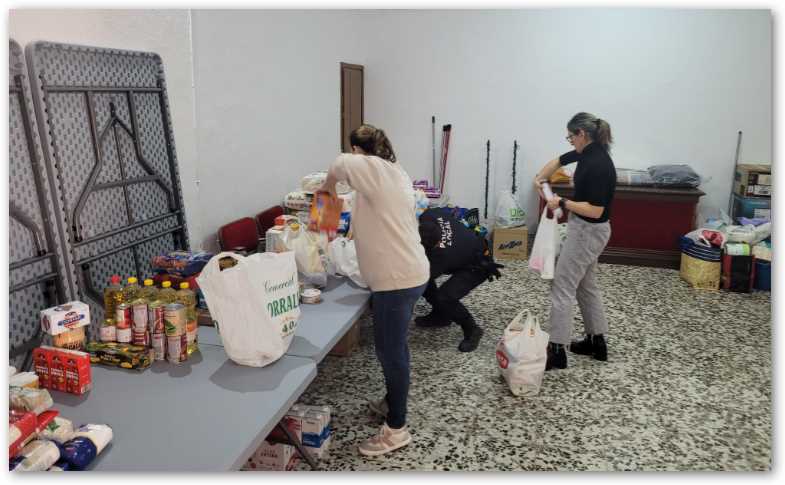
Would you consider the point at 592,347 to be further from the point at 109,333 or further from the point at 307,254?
the point at 109,333

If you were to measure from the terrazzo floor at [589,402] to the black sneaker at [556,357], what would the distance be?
0.16ft

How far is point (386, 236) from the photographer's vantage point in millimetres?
2256

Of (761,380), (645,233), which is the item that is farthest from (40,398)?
(645,233)

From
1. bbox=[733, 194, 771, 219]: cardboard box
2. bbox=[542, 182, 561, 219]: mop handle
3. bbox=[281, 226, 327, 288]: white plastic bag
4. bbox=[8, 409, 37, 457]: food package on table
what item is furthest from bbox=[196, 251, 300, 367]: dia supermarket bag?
bbox=[733, 194, 771, 219]: cardboard box

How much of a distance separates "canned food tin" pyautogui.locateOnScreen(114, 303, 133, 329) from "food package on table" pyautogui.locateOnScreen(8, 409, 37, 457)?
22.2 inches

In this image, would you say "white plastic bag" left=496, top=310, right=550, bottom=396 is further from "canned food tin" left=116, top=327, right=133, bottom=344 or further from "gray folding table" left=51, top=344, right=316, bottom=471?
"canned food tin" left=116, top=327, right=133, bottom=344

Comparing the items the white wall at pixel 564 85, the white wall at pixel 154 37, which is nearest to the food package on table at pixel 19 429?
the white wall at pixel 154 37

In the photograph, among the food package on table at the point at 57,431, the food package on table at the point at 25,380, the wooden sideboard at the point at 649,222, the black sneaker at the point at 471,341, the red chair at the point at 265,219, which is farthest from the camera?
the wooden sideboard at the point at 649,222

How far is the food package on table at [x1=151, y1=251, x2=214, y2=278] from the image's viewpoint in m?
2.50

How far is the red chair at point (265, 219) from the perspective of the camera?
13.0ft

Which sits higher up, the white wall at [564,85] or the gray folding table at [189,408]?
the white wall at [564,85]

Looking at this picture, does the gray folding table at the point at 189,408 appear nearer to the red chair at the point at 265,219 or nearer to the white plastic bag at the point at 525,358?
the white plastic bag at the point at 525,358

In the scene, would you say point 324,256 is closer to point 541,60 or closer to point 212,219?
point 212,219

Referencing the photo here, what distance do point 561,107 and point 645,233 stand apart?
1.46 m
